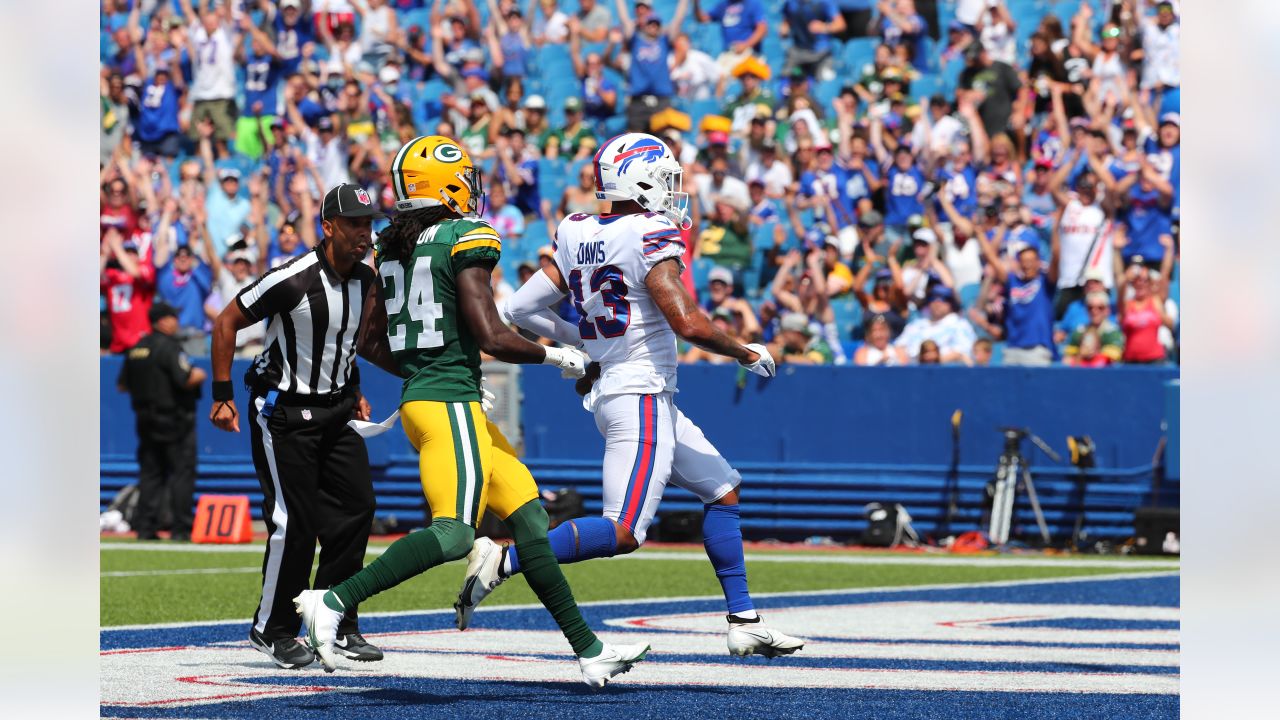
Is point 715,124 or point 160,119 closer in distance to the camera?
point 715,124

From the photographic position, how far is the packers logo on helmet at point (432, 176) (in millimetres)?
6512

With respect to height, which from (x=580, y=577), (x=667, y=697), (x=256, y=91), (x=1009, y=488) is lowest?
(x=580, y=577)

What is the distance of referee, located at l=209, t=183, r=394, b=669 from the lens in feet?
23.0

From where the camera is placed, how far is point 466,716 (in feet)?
19.2

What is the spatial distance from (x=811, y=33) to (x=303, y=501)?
14.6 meters

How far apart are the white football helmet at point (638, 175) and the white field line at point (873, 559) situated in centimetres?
784

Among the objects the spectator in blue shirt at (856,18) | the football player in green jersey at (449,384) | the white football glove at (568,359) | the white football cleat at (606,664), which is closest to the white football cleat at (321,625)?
the football player in green jersey at (449,384)

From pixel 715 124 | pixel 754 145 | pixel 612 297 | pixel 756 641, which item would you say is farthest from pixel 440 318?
pixel 715 124

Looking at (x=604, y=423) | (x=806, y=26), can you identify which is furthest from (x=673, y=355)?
(x=806, y=26)

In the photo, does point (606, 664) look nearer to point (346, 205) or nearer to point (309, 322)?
point (309, 322)

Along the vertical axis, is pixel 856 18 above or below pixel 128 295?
above

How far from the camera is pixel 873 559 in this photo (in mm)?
15031

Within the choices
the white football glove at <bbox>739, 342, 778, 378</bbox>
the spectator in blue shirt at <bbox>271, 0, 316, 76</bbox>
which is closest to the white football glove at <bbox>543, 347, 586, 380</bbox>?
the white football glove at <bbox>739, 342, 778, 378</bbox>

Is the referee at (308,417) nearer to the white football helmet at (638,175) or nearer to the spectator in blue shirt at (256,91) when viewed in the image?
the white football helmet at (638,175)
